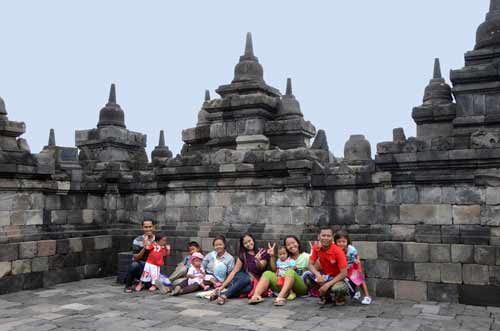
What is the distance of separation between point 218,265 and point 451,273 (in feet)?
13.1

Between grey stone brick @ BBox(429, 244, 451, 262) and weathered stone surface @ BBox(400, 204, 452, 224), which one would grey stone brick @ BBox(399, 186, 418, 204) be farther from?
grey stone brick @ BBox(429, 244, 451, 262)

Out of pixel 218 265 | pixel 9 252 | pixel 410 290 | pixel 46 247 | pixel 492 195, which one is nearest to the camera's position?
pixel 492 195

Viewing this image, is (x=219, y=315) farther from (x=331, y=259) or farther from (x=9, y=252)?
(x=9, y=252)

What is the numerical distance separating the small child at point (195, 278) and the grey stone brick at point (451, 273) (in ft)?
13.5

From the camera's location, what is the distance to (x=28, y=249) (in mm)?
9477

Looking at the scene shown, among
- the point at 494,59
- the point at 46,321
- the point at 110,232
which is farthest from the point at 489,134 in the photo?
the point at 110,232

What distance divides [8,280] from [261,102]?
6.19 meters

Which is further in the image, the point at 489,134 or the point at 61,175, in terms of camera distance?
the point at 61,175

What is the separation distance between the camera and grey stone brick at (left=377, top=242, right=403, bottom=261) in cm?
836

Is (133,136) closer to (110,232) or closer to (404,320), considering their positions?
(110,232)

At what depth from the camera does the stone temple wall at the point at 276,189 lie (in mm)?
8031

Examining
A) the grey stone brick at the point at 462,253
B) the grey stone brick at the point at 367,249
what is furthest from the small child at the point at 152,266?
the grey stone brick at the point at 462,253

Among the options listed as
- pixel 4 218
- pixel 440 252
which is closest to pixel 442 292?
pixel 440 252

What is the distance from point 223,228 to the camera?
1017 centimetres
